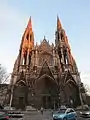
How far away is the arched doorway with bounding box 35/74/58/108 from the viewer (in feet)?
96.1

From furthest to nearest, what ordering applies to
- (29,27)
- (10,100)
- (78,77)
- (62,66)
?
(29,27) → (62,66) → (78,77) → (10,100)

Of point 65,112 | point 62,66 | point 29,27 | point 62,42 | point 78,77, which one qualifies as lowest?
point 65,112

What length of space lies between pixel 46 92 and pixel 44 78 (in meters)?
3.29

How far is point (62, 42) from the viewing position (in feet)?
133

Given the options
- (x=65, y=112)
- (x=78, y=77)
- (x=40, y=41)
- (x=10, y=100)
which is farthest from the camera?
(x=40, y=41)

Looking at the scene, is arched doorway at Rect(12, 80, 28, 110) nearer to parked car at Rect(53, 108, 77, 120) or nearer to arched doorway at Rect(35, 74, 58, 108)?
arched doorway at Rect(35, 74, 58, 108)

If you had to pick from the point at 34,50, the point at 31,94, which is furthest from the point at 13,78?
the point at 34,50

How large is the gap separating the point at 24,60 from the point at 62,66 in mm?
10742

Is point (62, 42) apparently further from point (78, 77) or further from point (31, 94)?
point (31, 94)

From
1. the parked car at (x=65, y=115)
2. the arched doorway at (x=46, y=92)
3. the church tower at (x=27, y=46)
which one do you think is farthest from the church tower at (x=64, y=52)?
the parked car at (x=65, y=115)

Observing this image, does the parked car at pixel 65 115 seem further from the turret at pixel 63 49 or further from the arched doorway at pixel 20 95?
the turret at pixel 63 49

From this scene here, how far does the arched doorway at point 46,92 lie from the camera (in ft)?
96.1

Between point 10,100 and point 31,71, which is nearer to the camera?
point 10,100

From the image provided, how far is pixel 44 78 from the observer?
105 ft
